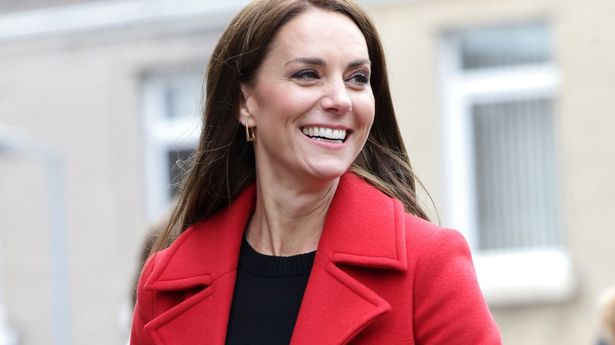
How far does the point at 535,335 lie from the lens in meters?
11.7

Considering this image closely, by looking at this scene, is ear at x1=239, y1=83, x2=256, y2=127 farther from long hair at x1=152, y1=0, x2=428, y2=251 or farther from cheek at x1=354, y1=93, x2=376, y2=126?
cheek at x1=354, y1=93, x2=376, y2=126

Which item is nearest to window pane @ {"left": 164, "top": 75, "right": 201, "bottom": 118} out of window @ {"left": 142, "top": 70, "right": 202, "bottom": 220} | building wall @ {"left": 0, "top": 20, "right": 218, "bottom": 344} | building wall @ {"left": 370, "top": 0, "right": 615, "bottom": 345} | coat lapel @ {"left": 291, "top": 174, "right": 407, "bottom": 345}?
window @ {"left": 142, "top": 70, "right": 202, "bottom": 220}

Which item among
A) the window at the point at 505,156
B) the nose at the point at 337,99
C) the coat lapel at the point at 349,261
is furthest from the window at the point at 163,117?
the nose at the point at 337,99

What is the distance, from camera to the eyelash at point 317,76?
11.7 ft

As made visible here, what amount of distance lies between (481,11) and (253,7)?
Result: 8154 millimetres

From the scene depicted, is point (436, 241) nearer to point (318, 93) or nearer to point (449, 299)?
point (449, 299)

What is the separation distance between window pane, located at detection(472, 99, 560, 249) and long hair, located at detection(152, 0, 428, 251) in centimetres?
805

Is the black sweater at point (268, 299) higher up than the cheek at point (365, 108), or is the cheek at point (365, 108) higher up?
the cheek at point (365, 108)

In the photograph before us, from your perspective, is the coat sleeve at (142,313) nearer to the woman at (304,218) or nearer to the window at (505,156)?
the woman at (304,218)

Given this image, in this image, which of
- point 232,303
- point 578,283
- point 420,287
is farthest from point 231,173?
point 578,283

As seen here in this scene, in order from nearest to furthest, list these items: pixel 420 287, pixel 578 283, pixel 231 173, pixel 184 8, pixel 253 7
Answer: pixel 420 287
pixel 253 7
pixel 231 173
pixel 578 283
pixel 184 8

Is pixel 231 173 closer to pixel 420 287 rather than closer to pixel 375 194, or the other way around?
pixel 375 194

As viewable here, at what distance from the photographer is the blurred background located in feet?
37.6

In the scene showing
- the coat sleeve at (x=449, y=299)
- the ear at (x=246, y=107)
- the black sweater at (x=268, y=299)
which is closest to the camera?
the coat sleeve at (x=449, y=299)
